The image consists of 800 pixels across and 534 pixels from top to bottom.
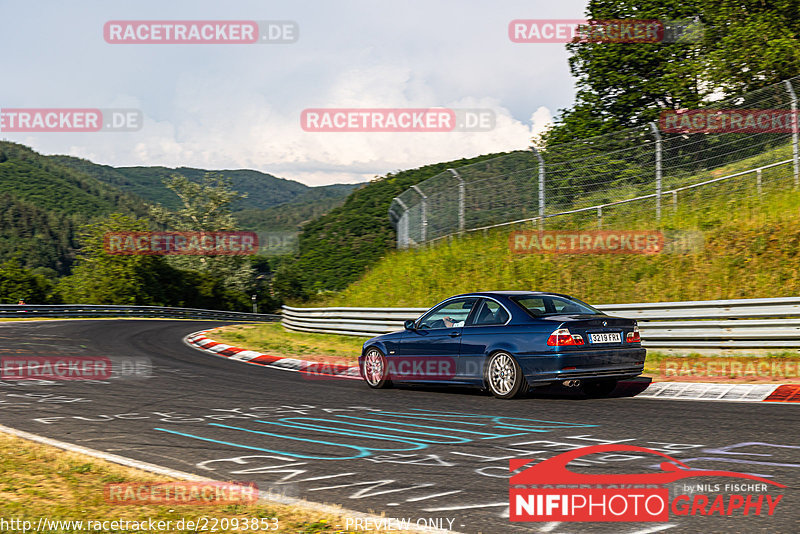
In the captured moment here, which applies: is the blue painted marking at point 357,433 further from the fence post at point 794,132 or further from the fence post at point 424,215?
the fence post at point 424,215

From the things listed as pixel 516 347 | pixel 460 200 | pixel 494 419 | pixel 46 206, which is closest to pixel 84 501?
pixel 494 419

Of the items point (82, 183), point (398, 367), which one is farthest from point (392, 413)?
point (82, 183)

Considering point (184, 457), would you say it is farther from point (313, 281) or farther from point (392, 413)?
point (313, 281)

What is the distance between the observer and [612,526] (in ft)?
14.2

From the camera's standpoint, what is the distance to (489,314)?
10.2 meters

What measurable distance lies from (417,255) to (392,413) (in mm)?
14863

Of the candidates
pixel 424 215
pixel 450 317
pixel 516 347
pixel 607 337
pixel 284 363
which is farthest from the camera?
pixel 424 215

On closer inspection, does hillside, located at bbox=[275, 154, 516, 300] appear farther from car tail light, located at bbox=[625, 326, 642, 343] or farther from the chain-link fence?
car tail light, located at bbox=[625, 326, 642, 343]

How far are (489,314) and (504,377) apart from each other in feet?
2.99

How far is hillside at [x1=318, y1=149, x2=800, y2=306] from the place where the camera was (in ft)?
46.4

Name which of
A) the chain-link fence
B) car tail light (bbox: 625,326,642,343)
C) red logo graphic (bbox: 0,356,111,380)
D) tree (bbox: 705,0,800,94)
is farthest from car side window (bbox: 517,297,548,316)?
tree (bbox: 705,0,800,94)

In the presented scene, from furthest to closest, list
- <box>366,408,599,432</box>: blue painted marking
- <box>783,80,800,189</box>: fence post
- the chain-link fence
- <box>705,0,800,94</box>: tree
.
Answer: <box>705,0,800,94</box>: tree, the chain-link fence, <box>783,80,800,189</box>: fence post, <box>366,408,599,432</box>: blue painted marking

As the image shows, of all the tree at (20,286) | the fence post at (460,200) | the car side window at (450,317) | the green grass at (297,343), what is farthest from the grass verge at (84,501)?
the tree at (20,286)

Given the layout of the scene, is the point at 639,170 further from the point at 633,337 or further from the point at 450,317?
the point at 633,337
